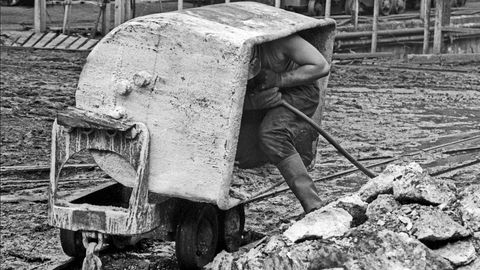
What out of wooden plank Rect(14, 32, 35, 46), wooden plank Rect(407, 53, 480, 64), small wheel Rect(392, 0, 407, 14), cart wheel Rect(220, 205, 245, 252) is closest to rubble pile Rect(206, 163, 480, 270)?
cart wheel Rect(220, 205, 245, 252)

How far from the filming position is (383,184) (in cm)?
670

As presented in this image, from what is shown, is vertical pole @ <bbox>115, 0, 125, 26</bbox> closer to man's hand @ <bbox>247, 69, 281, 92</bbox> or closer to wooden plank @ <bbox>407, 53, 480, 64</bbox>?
wooden plank @ <bbox>407, 53, 480, 64</bbox>

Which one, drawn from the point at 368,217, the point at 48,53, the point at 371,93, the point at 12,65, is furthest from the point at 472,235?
the point at 48,53

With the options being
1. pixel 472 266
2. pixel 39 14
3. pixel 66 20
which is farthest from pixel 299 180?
pixel 66 20

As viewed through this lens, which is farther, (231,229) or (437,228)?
(231,229)

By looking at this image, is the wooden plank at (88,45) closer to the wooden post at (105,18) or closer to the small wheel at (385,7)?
the wooden post at (105,18)

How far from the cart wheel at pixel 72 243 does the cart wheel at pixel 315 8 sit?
63.1ft

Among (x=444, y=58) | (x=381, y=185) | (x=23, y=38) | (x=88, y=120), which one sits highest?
(x=88, y=120)

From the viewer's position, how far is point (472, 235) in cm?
621

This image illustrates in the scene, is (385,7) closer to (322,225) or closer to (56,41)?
(56,41)

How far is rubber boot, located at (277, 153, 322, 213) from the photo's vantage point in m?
7.59

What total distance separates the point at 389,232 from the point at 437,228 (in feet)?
0.97

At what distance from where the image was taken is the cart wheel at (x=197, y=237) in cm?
714

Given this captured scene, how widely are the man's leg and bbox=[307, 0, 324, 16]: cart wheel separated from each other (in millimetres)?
18689
